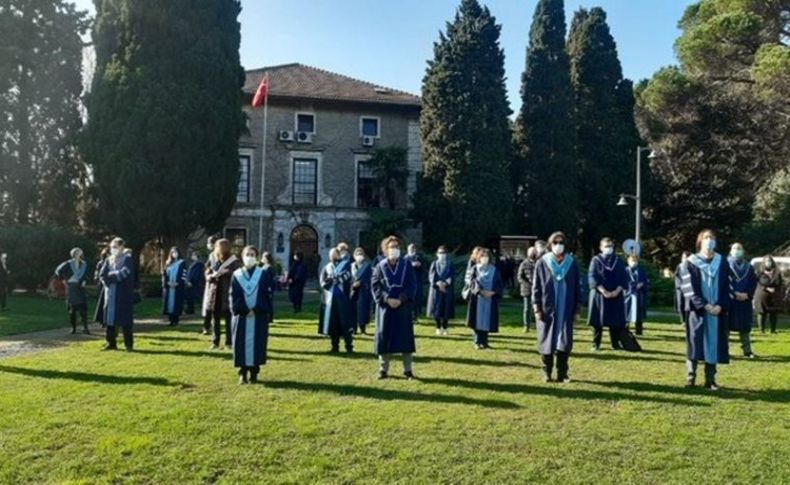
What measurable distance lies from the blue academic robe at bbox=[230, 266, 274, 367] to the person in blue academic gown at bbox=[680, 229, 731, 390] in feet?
17.0

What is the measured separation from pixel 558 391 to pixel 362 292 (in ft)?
21.6

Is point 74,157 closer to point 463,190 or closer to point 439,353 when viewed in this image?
point 463,190

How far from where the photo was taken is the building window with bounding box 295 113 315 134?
39000 millimetres

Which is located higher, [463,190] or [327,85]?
[327,85]

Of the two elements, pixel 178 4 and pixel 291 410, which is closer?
pixel 291 410

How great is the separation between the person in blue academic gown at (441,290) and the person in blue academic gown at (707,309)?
6870mm

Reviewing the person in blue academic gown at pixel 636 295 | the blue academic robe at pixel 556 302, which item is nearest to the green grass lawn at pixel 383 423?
the blue academic robe at pixel 556 302

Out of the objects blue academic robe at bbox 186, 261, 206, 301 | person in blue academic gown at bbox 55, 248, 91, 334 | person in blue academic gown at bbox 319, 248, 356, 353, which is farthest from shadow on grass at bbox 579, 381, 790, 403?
blue academic robe at bbox 186, 261, 206, 301

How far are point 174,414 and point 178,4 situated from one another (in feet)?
76.2

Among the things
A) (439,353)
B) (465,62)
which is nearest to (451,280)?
A: (439,353)

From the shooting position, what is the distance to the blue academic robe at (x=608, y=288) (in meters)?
12.4

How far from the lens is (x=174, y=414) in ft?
23.7

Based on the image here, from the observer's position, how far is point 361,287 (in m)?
14.1

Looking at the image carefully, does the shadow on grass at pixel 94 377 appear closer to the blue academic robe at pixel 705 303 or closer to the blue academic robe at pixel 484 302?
the blue academic robe at pixel 484 302
